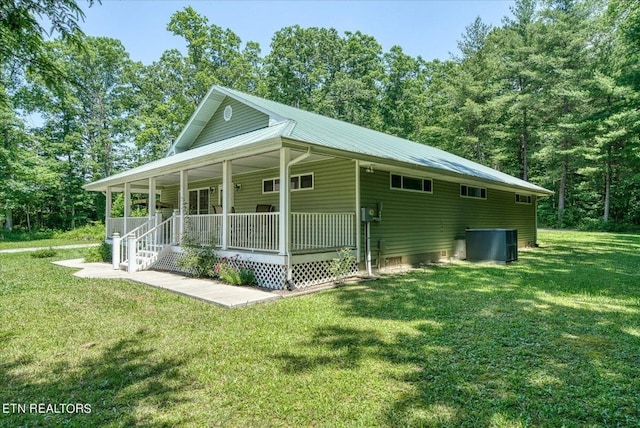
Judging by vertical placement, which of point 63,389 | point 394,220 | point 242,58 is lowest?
point 63,389

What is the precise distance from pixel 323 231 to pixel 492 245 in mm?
6167

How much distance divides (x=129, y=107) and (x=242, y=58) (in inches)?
433

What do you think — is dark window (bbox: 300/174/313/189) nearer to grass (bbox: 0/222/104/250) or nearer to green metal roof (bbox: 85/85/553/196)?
green metal roof (bbox: 85/85/553/196)

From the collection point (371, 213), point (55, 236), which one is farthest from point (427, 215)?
point (55, 236)

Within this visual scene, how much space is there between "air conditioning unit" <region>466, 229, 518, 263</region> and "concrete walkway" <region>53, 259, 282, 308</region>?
780cm

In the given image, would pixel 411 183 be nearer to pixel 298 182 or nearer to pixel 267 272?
pixel 298 182

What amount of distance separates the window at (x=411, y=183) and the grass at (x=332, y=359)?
12.8ft

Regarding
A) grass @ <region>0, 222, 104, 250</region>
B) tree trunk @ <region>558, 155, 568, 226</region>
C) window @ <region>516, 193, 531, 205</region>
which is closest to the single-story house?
window @ <region>516, 193, 531, 205</region>

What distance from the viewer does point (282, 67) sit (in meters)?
35.7

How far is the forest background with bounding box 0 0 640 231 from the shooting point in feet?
81.5

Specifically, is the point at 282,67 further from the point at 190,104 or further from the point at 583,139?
the point at 583,139

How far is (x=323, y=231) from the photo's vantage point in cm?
848

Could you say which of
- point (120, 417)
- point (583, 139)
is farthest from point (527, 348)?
point (583, 139)

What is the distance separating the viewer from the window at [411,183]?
991 cm
